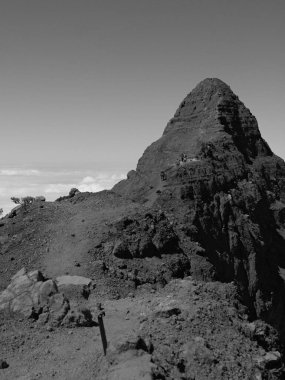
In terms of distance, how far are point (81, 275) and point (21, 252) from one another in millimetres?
5156

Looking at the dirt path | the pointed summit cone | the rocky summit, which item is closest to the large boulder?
the rocky summit

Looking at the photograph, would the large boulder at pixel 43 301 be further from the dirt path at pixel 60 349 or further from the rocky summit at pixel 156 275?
the dirt path at pixel 60 349

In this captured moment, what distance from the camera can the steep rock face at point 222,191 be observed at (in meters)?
40.2

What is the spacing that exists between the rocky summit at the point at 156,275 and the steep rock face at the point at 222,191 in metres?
0.19

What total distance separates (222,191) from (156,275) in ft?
76.3

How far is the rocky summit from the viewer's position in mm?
16422

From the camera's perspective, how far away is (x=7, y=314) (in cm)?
2008

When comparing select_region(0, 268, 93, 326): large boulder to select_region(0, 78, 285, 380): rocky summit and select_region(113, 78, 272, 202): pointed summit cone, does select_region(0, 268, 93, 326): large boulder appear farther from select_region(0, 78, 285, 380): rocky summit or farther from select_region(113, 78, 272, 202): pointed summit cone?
select_region(113, 78, 272, 202): pointed summit cone

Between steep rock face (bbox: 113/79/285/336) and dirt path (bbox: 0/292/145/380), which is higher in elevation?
steep rock face (bbox: 113/79/285/336)

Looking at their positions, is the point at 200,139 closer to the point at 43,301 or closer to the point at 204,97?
the point at 204,97

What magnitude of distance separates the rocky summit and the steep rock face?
0.61 ft

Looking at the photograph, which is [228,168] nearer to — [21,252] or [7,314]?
[21,252]

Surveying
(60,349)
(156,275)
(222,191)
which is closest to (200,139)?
(222,191)

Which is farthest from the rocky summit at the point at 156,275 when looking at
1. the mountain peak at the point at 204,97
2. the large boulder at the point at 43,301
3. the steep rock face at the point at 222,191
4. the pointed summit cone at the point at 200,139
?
the mountain peak at the point at 204,97
